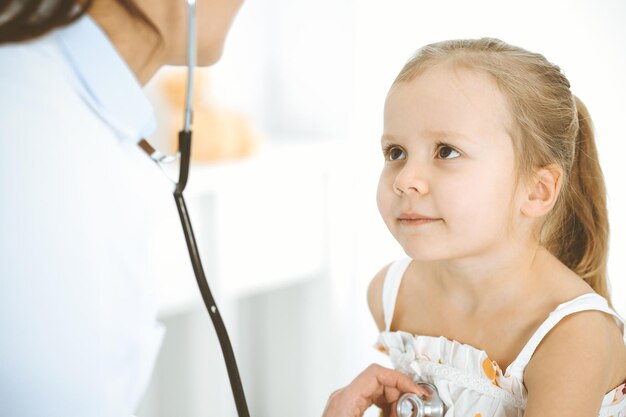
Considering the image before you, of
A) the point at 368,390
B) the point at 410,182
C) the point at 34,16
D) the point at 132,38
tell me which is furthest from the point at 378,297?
the point at 34,16

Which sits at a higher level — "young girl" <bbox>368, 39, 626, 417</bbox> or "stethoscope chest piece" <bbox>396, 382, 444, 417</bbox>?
"young girl" <bbox>368, 39, 626, 417</bbox>

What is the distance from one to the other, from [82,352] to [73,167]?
0.19 meters

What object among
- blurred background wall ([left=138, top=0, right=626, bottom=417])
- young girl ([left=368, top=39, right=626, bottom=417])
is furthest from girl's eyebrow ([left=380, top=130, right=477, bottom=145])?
blurred background wall ([left=138, top=0, right=626, bottom=417])

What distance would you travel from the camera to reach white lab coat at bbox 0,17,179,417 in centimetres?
72

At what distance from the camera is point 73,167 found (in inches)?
29.2

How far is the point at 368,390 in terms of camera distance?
0.94m

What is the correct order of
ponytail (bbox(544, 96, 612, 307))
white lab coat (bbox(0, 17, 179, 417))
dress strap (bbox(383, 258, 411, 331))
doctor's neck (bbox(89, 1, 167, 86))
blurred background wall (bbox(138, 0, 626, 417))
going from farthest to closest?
blurred background wall (bbox(138, 0, 626, 417)) < dress strap (bbox(383, 258, 411, 331)) < ponytail (bbox(544, 96, 612, 307)) < doctor's neck (bbox(89, 1, 167, 86)) < white lab coat (bbox(0, 17, 179, 417))

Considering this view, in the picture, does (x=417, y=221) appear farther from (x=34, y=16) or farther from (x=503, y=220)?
(x=34, y=16)

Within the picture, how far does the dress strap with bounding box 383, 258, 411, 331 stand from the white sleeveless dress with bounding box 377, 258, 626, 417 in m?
0.07

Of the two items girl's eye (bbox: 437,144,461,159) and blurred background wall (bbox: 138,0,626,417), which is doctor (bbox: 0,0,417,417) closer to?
girl's eye (bbox: 437,144,461,159)

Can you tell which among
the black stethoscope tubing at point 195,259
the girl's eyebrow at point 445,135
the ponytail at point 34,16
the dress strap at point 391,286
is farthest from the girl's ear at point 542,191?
the ponytail at point 34,16

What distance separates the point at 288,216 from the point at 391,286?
3.98 feet

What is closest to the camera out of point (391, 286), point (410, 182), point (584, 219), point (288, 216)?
point (410, 182)

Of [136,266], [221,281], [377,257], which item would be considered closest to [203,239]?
[221,281]
